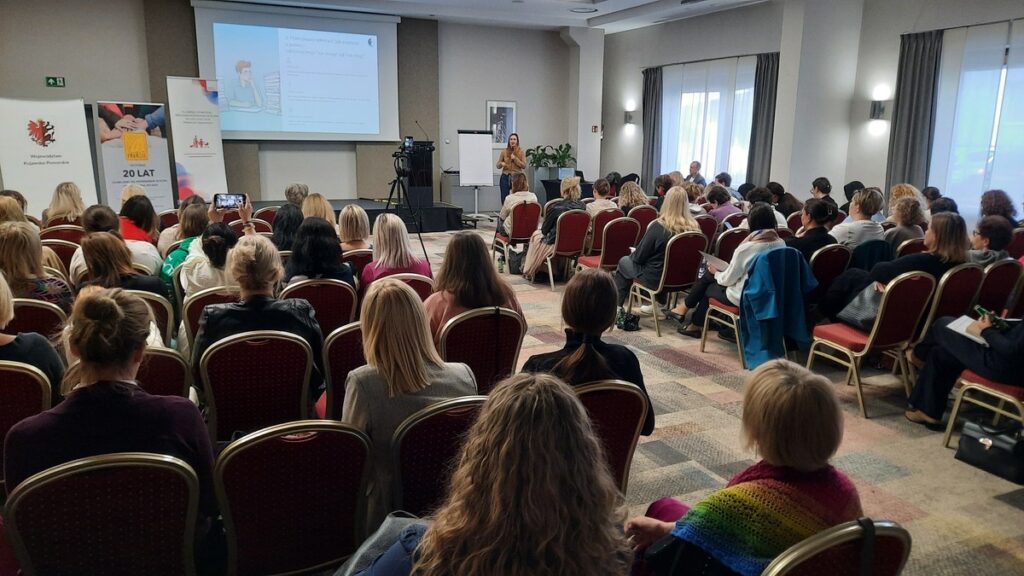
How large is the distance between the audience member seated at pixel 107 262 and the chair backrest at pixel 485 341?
1663mm

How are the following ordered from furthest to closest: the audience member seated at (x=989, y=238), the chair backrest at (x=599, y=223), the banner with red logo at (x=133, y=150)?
the banner with red logo at (x=133, y=150) → the chair backrest at (x=599, y=223) → the audience member seated at (x=989, y=238)

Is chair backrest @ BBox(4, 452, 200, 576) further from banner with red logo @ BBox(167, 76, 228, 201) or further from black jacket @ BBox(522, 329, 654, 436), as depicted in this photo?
banner with red logo @ BBox(167, 76, 228, 201)

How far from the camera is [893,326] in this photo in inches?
159

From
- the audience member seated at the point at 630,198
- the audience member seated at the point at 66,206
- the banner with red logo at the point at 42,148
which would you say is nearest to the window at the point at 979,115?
the audience member seated at the point at 630,198

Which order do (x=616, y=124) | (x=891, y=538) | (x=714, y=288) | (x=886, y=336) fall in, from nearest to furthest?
(x=891, y=538), (x=886, y=336), (x=714, y=288), (x=616, y=124)

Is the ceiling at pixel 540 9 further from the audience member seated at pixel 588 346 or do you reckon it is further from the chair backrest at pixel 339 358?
the audience member seated at pixel 588 346

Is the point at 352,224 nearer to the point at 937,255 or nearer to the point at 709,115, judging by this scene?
the point at 937,255

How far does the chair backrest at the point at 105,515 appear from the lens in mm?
1530

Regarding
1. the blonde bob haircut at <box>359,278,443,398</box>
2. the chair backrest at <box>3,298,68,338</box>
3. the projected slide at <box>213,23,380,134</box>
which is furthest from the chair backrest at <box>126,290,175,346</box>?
the projected slide at <box>213,23,380,134</box>

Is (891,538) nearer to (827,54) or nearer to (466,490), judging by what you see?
(466,490)

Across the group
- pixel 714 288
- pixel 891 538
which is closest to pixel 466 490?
pixel 891 538

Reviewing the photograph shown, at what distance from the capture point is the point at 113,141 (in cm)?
987

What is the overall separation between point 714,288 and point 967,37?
20.3ft

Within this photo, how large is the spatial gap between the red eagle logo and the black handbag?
36.1 feet
